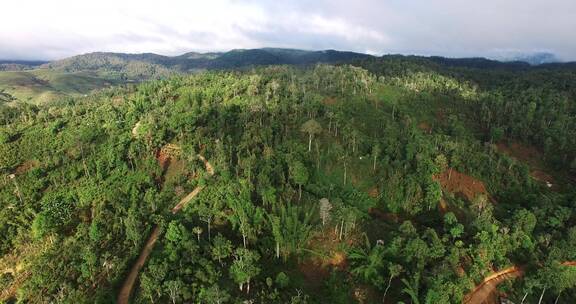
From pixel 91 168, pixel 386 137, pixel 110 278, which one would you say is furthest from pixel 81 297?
pixel 386 137

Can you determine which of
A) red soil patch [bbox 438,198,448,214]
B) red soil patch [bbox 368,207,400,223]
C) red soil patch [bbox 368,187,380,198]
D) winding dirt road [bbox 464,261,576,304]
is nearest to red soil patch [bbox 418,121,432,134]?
red soil patch [bbox 438,198,448,214]

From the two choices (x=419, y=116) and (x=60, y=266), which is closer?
(x=60, y=266)

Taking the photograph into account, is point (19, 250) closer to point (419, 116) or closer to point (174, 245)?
point (174, 245)

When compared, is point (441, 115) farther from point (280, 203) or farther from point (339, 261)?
point (339, 261)

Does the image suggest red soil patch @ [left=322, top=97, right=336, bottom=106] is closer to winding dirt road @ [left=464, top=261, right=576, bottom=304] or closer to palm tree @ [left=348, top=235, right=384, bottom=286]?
palm tree @ [left=348, top=235, right=384, bottom=286]

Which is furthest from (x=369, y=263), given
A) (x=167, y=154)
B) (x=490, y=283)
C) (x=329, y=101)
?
(x=329, y=101)

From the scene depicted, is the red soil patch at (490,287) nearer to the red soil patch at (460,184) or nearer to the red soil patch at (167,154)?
the red soil patch at (460,184)
